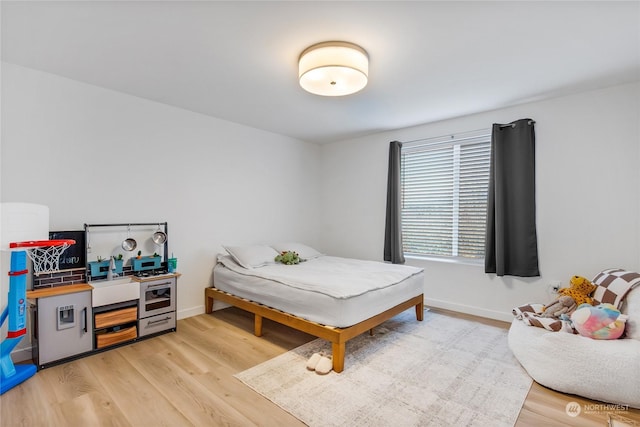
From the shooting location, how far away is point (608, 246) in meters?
2.91

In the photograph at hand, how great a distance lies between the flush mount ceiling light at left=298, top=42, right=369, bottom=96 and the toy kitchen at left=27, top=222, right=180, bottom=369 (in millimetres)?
2299

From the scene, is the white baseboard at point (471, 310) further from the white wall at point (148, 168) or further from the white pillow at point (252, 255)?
the white wall at point (148, 168)

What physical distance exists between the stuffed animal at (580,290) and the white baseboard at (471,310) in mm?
803

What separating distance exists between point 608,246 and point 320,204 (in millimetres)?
3777

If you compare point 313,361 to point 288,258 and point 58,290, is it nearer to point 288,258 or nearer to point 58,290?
point 288,258

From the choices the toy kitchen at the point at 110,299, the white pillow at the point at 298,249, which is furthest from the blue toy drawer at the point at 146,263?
the white pillow at the point at 298,249

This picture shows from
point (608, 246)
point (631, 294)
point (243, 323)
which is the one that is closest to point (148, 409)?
point (243, 323)

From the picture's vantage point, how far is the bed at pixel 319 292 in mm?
2496

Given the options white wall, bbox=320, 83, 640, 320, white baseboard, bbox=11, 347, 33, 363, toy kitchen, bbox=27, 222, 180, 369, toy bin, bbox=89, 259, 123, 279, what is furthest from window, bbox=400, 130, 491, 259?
white baseboard, bbox=11, 347, 33, 363

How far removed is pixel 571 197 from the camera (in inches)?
122

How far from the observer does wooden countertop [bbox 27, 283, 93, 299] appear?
7.79ft

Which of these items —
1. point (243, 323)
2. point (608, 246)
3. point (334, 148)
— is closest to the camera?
point (608, 246)

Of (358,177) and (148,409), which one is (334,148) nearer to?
(358,177)

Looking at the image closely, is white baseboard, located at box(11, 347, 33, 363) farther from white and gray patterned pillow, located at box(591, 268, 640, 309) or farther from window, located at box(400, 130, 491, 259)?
white and gray patterned pillow, located at box(591, 268, 640, 309)
